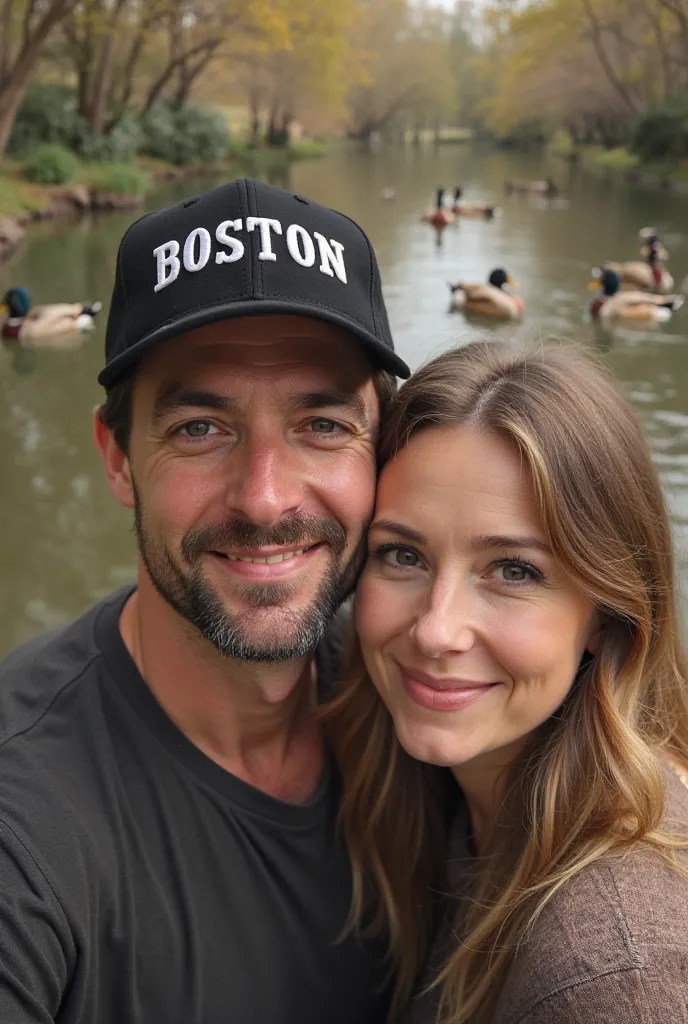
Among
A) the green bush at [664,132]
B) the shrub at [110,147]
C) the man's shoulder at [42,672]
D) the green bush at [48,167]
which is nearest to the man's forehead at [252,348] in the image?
the man's shoulder at [42,672]

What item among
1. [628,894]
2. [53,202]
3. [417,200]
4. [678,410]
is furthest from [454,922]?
[417,200]

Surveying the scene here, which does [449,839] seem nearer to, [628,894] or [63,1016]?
[628,894]

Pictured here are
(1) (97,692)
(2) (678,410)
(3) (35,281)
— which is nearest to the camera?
(1) (97,692)

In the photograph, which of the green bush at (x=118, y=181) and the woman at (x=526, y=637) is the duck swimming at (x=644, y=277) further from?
the green bush at (x=118, y=181)

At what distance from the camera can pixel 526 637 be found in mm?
1674

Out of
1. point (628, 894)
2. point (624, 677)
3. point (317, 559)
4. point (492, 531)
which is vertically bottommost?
point (628, 894)

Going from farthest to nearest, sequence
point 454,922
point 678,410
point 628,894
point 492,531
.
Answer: point 678,410 → point 454,922 → point 492,531 → point 628,894

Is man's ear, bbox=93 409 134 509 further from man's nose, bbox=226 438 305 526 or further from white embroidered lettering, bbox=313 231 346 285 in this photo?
white embroidered lettering, bbox=313 231 346 285

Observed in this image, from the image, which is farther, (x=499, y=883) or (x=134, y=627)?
(x=134, y=627)

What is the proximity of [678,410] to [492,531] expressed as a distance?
8.12 meters

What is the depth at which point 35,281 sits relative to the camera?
14109 mm

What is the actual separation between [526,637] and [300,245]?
2.93ft

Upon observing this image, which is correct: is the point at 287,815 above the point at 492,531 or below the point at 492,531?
below

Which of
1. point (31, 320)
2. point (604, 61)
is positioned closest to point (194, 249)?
point (31, 320)
